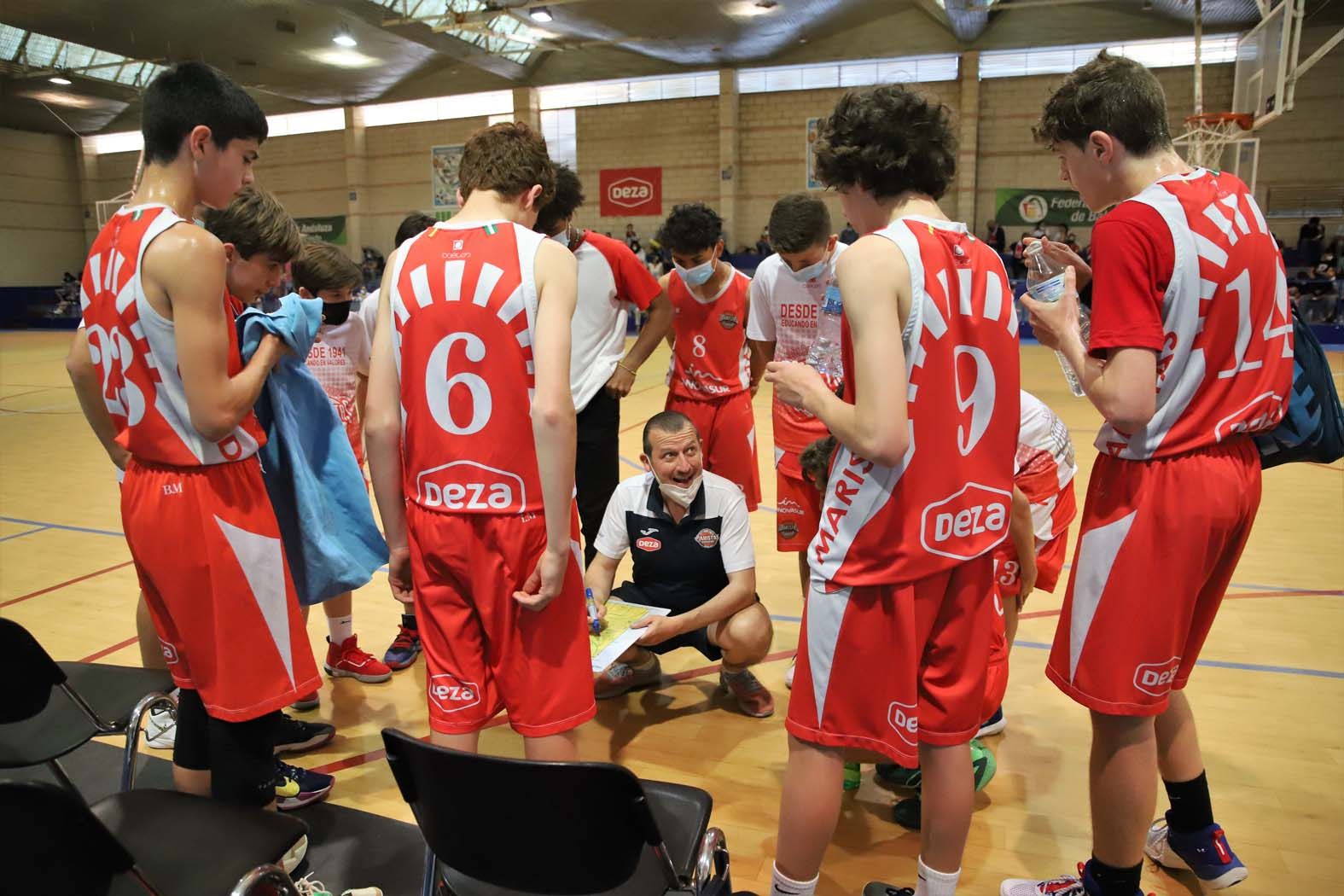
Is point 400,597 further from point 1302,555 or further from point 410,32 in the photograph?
point 410,32

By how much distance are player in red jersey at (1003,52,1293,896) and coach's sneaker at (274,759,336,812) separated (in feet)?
6.99

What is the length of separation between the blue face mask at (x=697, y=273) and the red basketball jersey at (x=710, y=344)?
47 mm

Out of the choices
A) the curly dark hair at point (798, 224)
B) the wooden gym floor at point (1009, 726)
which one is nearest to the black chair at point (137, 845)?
the wooden gym floor at point (1009, 726)

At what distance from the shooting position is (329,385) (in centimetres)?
389

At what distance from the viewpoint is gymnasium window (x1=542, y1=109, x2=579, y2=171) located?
22125mm

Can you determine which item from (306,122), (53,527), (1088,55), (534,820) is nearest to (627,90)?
(306,122)

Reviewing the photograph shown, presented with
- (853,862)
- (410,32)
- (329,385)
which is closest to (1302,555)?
(853,862)

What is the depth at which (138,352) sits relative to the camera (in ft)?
5.93

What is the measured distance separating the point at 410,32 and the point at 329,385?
1652 centimetres

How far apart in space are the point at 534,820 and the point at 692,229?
2901 millimetres

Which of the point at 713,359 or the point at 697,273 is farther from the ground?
the point at 697,273

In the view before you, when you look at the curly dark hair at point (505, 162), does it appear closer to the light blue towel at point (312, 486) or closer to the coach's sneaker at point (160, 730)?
the light blue towel at point (312, 486)

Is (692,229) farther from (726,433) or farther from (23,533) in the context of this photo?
(23,533)

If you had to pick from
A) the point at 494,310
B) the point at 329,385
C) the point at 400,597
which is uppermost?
the point at 494,310
